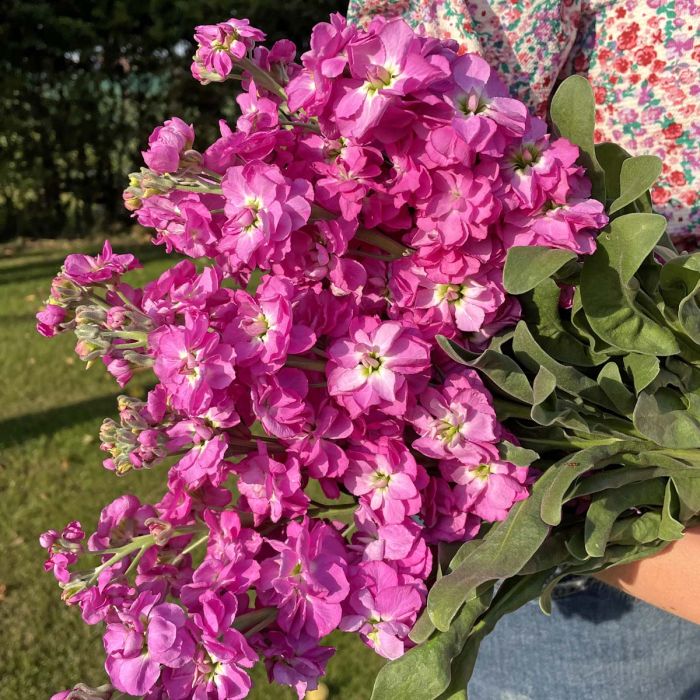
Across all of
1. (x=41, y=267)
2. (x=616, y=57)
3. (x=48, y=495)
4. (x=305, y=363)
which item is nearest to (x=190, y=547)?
(x=305, y=363)

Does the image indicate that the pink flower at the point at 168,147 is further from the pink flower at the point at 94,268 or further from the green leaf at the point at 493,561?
the green leaf at the point at 493,561

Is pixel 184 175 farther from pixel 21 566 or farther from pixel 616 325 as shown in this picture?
pixel 21 566

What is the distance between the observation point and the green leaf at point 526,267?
31.7 inches

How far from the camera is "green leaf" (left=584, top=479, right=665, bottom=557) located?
90 centimetres

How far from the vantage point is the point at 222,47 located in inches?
33.3

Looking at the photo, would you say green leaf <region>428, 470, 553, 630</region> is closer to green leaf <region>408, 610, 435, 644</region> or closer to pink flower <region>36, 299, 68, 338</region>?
green leaf <region>408, 610, 435, 644</region>

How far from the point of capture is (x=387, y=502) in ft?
2.88

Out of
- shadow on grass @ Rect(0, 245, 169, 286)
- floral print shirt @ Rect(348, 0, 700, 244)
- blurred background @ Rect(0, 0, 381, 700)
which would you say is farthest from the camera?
blurred background @ Rect(0, 0, 381, 700)

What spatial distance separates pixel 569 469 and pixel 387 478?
7.5 inches

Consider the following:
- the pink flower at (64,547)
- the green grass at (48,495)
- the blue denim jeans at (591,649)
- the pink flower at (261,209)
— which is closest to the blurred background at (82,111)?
the green grass at (48,495)

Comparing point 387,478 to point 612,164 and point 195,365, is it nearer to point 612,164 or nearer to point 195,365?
point 195,365

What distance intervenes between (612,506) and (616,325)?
0.21 metres

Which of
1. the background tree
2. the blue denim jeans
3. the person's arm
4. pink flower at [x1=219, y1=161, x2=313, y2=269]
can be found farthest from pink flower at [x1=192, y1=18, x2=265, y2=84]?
the background tree

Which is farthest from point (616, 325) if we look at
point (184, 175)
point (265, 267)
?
point (184, 175)
